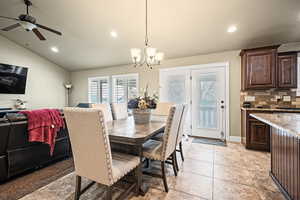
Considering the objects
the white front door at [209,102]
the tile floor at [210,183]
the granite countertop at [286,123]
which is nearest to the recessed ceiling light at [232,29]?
the white front door at [209,102]

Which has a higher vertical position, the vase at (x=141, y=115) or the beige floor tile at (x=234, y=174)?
the vase at (x=141, y=115)

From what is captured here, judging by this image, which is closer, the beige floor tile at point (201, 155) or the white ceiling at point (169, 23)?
the white ceiling at point (169, 23)

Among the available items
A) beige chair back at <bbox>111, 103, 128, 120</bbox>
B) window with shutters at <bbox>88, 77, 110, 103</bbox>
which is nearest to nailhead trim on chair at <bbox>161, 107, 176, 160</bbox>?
beige chair back at <bbox>111, 103, 128, 120</bbox>

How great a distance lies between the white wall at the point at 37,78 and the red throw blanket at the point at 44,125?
3.88m

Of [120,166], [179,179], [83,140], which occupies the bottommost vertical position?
[179,179]

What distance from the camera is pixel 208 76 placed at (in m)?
3.96

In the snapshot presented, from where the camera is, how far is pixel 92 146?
1.26 meters

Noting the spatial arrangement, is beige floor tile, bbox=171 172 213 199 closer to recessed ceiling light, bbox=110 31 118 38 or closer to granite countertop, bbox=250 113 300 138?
granite countertop, bbox=250 113 300 138

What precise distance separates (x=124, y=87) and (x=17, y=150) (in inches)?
147

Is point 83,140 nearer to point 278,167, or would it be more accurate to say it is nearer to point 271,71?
point 278,167

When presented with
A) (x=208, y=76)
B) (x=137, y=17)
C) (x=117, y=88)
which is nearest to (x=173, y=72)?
(x=208, y=76)

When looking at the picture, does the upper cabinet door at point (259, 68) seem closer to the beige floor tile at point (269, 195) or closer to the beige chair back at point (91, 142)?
the beige floor tile at point (269, 195)

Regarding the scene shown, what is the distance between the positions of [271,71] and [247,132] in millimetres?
1443

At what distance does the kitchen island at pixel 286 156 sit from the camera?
132 centimetres
